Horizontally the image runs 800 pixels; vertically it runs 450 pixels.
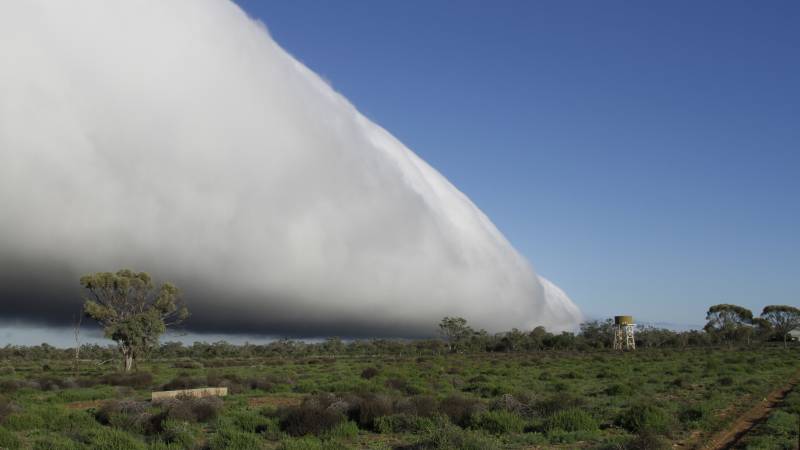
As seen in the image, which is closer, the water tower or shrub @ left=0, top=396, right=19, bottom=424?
shrub @ left=0, top=396, right=19, bottom=424

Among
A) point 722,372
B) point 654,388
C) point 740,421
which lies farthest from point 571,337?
point 740,421

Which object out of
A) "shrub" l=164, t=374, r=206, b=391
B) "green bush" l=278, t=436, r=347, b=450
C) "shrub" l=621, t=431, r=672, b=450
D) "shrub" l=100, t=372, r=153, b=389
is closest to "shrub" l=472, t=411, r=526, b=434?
"shrub" l=621, t=431, r=672, b=450

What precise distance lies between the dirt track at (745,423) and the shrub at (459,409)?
6786 mm

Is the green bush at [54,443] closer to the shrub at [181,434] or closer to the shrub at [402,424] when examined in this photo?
the shrub at [181,434]

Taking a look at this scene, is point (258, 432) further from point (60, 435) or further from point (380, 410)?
point (60, 435)

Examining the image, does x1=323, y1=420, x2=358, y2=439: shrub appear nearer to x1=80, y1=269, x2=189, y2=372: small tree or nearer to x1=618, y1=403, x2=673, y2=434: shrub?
x1=618, y1=403, x2=673, y2=434: shrub

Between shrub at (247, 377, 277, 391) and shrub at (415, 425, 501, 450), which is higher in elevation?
shrub at (415, 425, 501, 450)

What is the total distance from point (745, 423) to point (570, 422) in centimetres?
558

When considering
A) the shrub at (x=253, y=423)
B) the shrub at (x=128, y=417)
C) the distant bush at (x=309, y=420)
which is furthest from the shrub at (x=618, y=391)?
the shrub at (x=128, y=417)

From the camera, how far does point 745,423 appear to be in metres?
19.8

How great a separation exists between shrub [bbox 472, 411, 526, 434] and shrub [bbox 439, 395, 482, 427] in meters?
0.53

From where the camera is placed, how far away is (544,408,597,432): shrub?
18.8 metres

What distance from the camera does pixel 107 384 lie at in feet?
132

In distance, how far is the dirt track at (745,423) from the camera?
16.2 m
